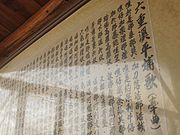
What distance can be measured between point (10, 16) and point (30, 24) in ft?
0.62

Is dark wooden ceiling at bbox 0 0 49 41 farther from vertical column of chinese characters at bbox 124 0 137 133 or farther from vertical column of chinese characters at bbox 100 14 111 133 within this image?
vertical column of chinese characters at bbox 124 0 137 133

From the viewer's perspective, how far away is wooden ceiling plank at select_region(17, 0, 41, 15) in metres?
2.40

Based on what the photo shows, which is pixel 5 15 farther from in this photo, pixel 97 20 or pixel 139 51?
pixel 139 51

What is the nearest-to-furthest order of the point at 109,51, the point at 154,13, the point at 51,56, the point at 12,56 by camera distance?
the point at 154,13 → the point at 109,51 → the point at 51,56 → the point at 12,56

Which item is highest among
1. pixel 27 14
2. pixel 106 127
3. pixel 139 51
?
pixel 27 14

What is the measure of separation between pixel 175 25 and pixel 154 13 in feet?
0.56

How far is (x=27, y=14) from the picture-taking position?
2.52 metres

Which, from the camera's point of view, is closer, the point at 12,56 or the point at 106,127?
the point at 106,127

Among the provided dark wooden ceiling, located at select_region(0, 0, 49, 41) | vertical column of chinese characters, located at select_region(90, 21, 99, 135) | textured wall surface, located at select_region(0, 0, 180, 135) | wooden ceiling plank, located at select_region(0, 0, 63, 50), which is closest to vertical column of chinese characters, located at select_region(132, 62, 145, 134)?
textured wall surface, located at select_region(0, 0, 180, 135)

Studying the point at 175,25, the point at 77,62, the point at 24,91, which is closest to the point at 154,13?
the point at 175,25

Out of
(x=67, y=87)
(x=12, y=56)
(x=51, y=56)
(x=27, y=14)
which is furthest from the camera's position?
(x=12, y=56)

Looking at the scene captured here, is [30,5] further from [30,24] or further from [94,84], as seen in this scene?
[94,84]

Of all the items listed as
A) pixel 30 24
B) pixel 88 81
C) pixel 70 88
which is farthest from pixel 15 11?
pixel 88 81

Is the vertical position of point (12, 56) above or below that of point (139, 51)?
above
